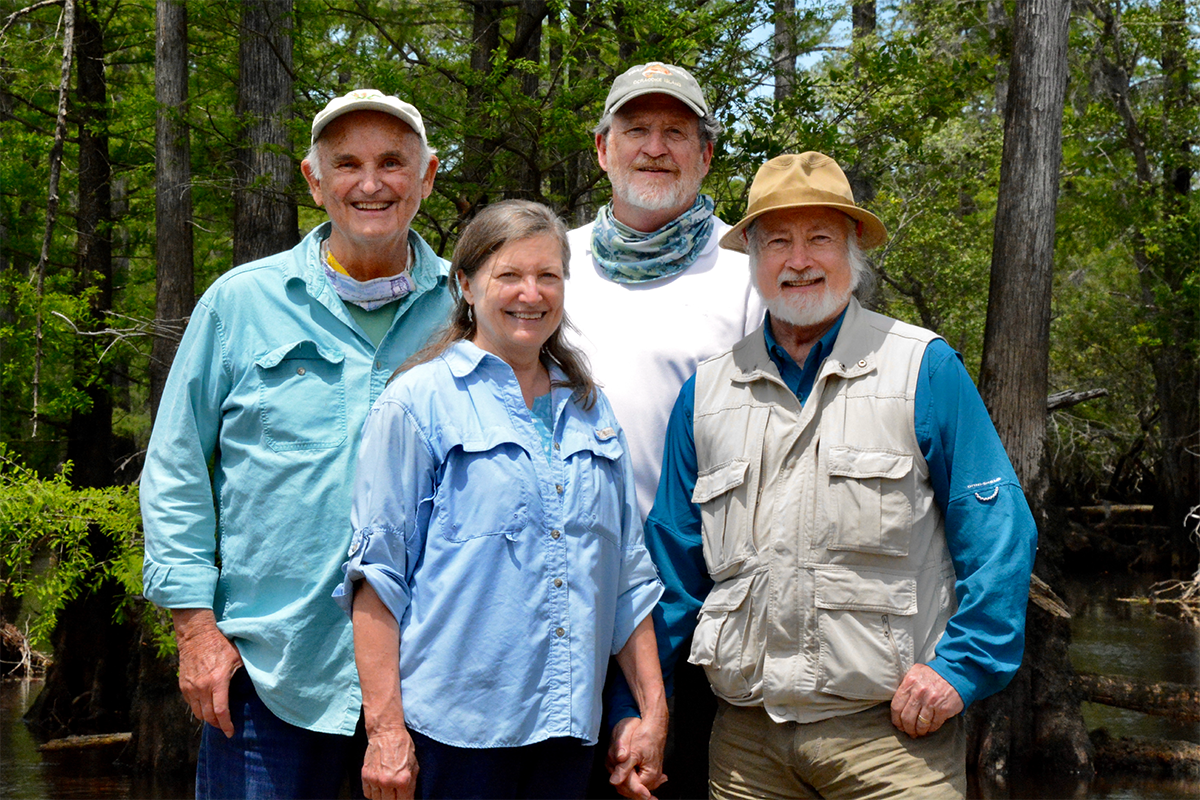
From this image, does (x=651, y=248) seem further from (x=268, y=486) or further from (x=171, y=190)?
(x=171, y=190)

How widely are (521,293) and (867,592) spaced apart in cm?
106

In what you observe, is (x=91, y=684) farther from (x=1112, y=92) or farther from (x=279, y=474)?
(x=1112, y=92)

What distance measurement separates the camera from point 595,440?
2.76 meters

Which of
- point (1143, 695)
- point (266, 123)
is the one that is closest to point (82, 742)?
point (266, 123)

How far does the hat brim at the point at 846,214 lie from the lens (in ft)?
9.88

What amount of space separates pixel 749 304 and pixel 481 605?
1370mm

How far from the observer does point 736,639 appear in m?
2.91

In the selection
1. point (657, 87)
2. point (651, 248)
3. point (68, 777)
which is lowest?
point (68, 777)

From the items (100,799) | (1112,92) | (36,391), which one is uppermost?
(1112,92)

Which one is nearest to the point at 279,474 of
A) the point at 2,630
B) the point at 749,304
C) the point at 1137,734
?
the point at 749,304

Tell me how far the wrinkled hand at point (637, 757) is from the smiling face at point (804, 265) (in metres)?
1.08

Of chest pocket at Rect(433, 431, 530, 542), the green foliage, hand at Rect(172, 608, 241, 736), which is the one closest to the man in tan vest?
chest pocket at Rect(433, 431, 530, 542)

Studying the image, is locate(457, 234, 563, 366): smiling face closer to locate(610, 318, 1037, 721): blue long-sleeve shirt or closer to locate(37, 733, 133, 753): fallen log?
locate(610, 318, 1037, 721): blue long-sleeve shirt

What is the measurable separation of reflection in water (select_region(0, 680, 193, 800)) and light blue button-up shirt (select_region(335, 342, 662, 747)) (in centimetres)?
782
